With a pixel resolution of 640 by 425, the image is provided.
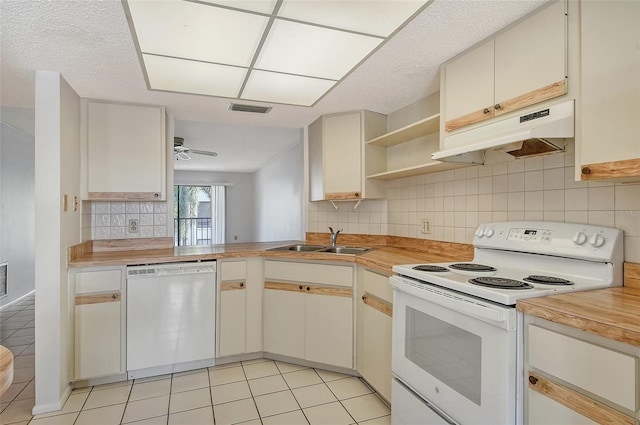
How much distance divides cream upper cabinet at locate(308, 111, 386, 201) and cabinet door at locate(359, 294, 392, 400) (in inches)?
38.9

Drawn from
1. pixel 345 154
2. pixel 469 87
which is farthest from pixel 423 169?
pixel 345 154

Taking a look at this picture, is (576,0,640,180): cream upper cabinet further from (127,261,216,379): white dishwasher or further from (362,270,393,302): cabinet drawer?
(127,261,216,379): white dishwasher

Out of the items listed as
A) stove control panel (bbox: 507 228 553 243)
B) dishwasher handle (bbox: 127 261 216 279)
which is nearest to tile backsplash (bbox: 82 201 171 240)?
dishwasher handle (bbox: 127 261 216 279)

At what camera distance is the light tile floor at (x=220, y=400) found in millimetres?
1899

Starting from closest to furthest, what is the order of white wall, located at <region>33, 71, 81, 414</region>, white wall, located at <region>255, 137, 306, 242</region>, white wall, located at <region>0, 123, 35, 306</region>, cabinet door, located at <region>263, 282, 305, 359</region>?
white wall, located at <region>33, 71, 81, 414</region> → cabinet door, located at <region>263, 282, 305, 359</region> → white wall, located at <region>0, 123, 35, 306</region> → white wall, located at <region>255, 137, 306, 242</region>

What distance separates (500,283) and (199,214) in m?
8.02

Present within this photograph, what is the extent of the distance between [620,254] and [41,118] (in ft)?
10.2

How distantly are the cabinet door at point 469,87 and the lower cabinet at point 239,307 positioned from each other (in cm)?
176

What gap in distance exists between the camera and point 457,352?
1385 mm

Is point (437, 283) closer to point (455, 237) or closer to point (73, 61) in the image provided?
point (455, 237)

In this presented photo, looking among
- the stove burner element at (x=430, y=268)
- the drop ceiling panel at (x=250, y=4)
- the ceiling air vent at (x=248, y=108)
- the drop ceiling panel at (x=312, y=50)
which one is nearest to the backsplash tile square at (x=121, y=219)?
the ceiling air vent at (x=248, y=108)

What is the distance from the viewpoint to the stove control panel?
1.59m

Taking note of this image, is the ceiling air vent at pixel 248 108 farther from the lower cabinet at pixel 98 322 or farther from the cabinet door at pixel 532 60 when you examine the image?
the cabinet door at pixel 532 60

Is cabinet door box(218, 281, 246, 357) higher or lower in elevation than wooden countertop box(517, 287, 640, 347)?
lower
